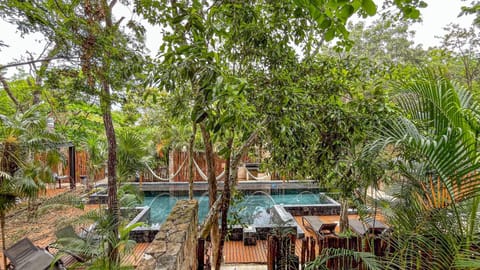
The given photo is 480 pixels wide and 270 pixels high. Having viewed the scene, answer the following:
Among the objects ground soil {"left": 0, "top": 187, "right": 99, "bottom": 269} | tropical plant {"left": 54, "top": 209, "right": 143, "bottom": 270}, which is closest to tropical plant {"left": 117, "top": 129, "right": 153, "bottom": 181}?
ground soil {"left": 0, "top": 187, "right": 99, "bottom": 269}

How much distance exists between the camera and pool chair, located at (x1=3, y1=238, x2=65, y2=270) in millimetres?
3114

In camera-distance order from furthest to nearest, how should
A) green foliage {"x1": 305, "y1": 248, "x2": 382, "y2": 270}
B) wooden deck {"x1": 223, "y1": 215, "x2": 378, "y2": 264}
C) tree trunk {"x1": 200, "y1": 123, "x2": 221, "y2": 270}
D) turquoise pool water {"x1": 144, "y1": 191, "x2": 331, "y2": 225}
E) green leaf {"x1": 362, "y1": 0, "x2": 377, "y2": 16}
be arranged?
turquoise pool water {"x1": 144, "y1": 191, "x2": 331, "y2": 225}, wooden deck {"x1": 223, "y1": 215, "x2": 378, "y2": 264}, tree trunk {"x1": 200, "y1": 123, "x2": 221, "y2": 270}, green foliage {"x1": 305, "y1": 248, "x2": 382, "y2": 270}, green leaf {"x1": 362, "y1": 0, "x2": 377, "y2": 16}

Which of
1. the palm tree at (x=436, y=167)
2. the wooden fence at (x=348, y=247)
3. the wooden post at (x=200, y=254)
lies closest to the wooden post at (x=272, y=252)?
the wooden fence at (x=348, y=247)

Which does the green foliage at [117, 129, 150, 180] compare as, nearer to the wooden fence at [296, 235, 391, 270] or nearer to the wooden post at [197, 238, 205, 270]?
the wooden post at [197, 238, 205, 270]

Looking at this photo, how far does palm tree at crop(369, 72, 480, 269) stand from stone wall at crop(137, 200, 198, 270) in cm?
162

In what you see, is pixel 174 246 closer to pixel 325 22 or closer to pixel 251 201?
pixel 325 22

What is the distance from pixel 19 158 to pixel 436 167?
177 inches

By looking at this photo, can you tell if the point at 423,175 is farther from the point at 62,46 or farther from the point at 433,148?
the point at 62,46

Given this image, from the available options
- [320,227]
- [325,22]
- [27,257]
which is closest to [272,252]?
[320,227]

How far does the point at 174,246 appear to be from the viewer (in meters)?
1.83

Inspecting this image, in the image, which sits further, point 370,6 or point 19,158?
point 19,158

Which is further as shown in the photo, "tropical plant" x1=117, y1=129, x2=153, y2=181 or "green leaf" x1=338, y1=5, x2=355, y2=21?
"tropical plant" x1=117, y1=129, x2=153, y2=181

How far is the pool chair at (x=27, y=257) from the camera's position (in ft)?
10.2

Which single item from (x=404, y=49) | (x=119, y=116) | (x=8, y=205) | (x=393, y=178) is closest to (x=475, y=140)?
(x=393, y=178)
